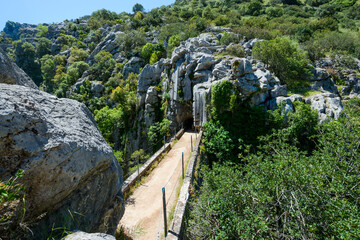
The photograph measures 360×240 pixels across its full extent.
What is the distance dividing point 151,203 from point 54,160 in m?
5.61

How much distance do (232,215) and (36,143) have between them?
6.04 m

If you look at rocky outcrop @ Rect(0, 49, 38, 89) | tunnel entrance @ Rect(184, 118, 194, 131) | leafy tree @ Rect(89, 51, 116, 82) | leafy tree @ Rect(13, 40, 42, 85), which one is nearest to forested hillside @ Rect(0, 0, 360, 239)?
tunnel entrance @ Rect(184, 118, 194, 131)

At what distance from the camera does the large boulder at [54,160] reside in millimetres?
2273

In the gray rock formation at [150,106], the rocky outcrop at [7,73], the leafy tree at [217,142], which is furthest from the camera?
the gray rock formation at [150,106]

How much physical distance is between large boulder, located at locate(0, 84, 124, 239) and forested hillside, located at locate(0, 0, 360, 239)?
4032 millimetres

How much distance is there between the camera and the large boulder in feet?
7.46

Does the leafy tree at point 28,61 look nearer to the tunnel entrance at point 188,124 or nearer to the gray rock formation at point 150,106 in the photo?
the gray rock formation at point 150,106

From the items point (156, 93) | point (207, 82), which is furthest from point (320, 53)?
point (156, 93)

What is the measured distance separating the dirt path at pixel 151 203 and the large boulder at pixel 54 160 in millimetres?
2201

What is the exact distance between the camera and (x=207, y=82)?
52.3 feet

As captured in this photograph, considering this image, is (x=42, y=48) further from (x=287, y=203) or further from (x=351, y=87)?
(x=351, y=87)

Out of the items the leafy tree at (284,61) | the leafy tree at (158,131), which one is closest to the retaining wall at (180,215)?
the leafy tree at (158,131)

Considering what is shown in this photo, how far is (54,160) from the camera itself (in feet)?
8.30

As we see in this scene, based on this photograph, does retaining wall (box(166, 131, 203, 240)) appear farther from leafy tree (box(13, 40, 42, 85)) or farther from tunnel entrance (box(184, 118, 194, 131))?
leafy tree (box(13, 40, 42, 85))
